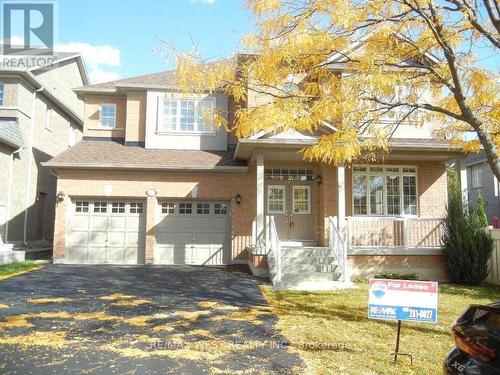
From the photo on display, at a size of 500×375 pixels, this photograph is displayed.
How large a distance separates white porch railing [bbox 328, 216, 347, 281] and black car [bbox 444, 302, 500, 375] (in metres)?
8.31

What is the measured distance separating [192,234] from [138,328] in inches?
342

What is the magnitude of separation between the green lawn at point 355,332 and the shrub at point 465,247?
4.95 ft

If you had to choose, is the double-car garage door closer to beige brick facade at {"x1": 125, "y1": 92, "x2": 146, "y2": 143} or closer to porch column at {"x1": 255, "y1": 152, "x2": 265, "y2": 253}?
porch column at {"x1": 255, "y1": 152, "x2": 265, "y2": 253}

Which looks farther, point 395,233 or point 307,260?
point 395,233

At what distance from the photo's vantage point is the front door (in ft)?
49.1

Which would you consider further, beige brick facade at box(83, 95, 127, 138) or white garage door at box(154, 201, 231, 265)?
beige brick facade at box(83, 95, 127, 138)

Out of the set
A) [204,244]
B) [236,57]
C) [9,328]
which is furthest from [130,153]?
[9,328]

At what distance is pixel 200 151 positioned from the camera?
16.6 metres

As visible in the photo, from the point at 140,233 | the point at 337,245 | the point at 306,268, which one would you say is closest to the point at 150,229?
the point at 140,233

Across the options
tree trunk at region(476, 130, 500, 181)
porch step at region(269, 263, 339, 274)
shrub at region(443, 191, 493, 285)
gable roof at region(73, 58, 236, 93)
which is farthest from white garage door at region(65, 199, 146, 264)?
tree trunk at region(476, 130, 500, 181)

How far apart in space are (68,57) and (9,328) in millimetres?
18315

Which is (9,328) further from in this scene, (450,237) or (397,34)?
(450,237)

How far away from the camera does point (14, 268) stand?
521 inches

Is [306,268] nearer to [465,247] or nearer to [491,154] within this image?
[465,247]
